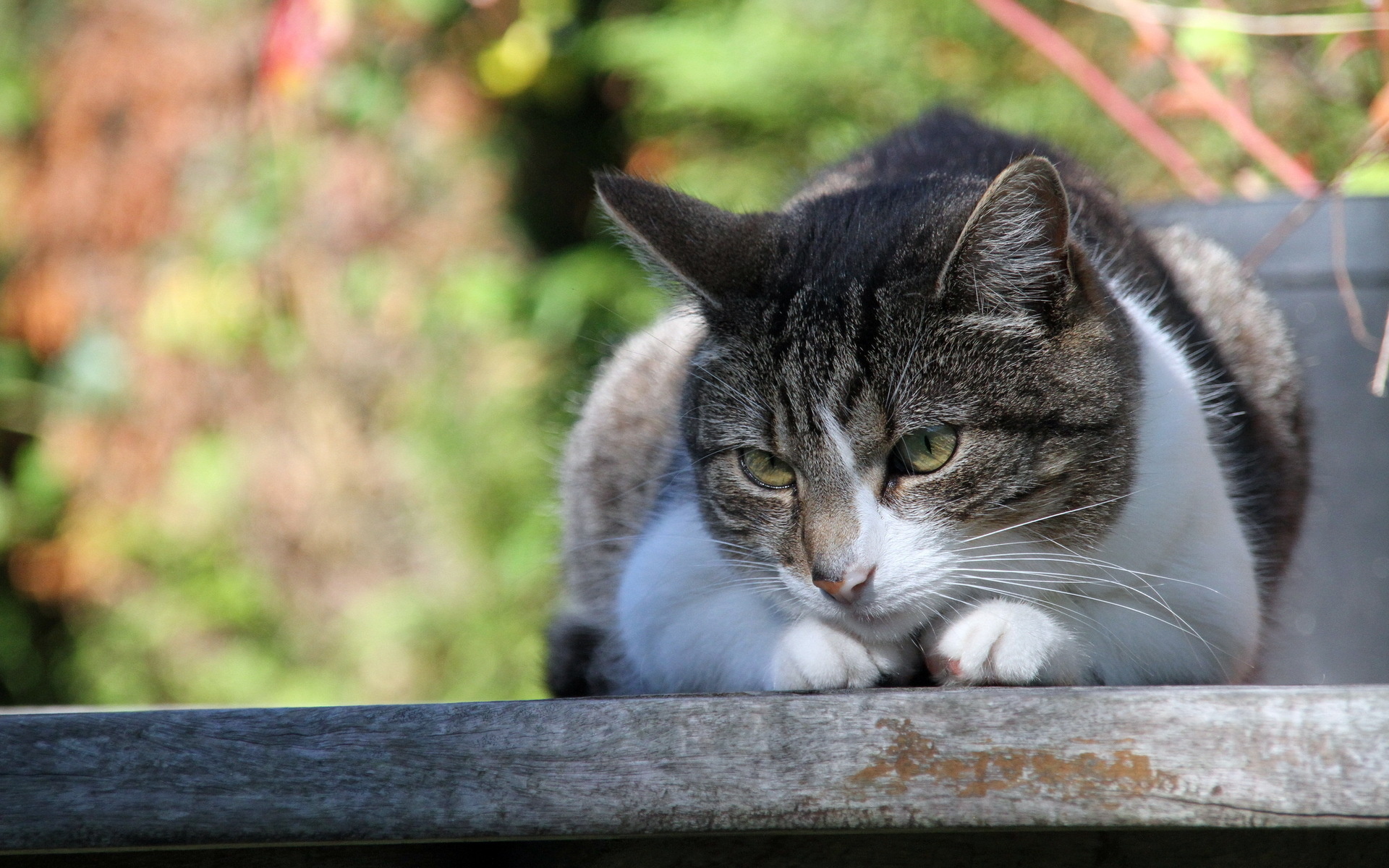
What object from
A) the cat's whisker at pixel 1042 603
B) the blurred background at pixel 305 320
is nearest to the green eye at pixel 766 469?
the cat's whisker at pixel 1042 603

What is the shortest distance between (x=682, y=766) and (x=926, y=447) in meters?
0.50

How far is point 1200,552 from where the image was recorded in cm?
144

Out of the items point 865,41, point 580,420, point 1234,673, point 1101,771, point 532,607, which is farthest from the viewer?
point 532,607

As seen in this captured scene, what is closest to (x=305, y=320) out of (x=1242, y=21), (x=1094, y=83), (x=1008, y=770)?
(x=1094, y=83)

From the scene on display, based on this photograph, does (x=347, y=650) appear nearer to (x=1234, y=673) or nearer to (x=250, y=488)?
(x=250, y=488)

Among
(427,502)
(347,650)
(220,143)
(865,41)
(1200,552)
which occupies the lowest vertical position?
(347,650)

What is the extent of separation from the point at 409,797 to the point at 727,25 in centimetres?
260

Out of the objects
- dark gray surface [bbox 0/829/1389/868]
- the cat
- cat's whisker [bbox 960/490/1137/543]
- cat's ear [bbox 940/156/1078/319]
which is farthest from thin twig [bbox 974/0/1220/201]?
dark gray surface [bbox 0/829/1389/868]

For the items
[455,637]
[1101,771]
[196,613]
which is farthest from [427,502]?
[1101,771]

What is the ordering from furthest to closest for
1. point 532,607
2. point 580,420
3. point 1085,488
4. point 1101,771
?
point 532,607 < point 580,420 < point 1085,488 < point 1101,771

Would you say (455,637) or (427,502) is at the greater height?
(427,502)

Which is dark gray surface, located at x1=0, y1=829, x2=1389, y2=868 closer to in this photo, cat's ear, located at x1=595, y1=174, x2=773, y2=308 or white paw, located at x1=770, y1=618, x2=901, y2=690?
white paw, located at x1=770, y1=618, x2=901, y2=690

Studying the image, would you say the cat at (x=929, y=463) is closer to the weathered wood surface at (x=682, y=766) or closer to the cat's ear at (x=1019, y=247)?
the cat's ear at (x=1019, y=247)

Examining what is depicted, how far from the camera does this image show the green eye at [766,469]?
1.44 m
